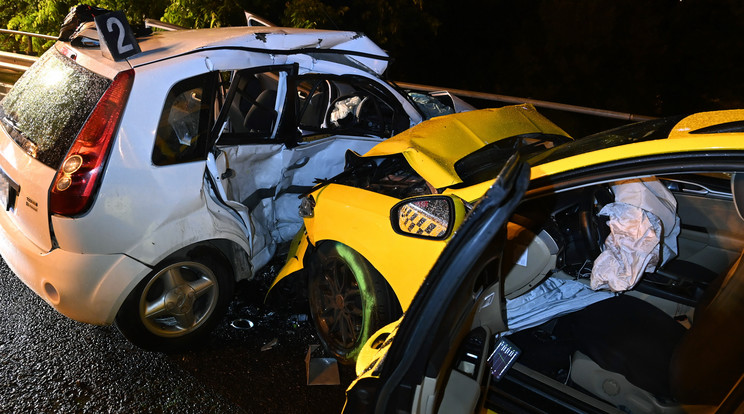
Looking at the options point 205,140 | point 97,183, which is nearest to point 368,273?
point 205,140

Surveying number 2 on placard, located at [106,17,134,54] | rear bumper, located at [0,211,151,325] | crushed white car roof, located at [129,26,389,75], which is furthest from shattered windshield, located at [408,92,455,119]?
rear bumper, located at [0,211,151,325]

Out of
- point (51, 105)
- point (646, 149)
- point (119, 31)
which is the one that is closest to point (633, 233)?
point (646, 149)

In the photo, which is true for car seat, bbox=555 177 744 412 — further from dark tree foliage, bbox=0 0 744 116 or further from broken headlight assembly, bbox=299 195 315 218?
dark tree foliage, bbox=0 0 744 116

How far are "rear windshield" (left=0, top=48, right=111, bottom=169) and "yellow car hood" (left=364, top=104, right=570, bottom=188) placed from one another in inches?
61.9

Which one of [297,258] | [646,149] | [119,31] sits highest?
[119,31]

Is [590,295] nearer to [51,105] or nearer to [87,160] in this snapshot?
[87,160]

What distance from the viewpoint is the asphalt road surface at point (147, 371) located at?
2.85 meters

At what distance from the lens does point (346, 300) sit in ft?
9.86

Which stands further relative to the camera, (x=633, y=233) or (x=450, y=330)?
(x=633, y=233)

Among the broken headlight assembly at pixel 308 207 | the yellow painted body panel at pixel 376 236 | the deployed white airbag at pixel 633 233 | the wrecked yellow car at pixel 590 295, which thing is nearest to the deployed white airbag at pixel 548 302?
the wrecked yellow car at pixel 590 295

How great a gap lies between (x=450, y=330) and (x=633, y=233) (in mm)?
1385

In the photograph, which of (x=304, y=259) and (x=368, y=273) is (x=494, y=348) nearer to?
(x=368, y=273)

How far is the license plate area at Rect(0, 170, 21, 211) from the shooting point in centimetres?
292

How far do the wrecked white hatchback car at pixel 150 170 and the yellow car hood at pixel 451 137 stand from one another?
0.88 meters
